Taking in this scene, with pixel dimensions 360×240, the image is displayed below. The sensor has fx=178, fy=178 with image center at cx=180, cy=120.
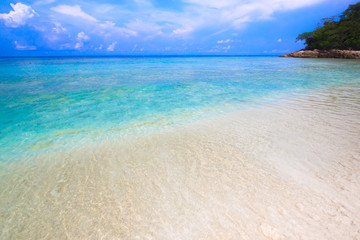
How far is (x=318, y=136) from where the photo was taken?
4164 mm

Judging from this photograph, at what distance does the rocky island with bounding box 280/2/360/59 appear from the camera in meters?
48.3

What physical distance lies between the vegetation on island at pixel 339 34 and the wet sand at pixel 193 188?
2607 inches

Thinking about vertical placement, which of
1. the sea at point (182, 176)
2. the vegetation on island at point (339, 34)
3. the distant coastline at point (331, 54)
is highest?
the vegetation on island at point (339, 34)

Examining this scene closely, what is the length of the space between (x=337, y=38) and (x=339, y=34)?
138cm

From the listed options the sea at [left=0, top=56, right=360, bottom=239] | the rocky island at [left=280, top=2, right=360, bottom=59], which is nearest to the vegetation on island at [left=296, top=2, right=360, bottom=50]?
the rocky island at [left=280, top=2, right=360, bottom=59]

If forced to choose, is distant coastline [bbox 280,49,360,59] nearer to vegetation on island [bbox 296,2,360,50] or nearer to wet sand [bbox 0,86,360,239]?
vegetation on island [bbox 296,2,360,50]

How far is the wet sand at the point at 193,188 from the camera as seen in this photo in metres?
2.04

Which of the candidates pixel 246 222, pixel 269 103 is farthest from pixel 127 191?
pixel 269 103

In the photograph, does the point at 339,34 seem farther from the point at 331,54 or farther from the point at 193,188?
the point at 193,188

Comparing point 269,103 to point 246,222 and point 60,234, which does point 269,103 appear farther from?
point 60,234

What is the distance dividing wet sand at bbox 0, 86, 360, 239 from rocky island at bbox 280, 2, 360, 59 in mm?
59491

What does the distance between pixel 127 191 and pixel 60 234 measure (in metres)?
0.88

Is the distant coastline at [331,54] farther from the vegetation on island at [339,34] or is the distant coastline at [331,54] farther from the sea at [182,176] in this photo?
the sea at [182,176]

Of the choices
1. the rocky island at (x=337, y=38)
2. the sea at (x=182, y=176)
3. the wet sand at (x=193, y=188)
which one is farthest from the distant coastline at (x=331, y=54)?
the wet sand at (x=193, y=188)
